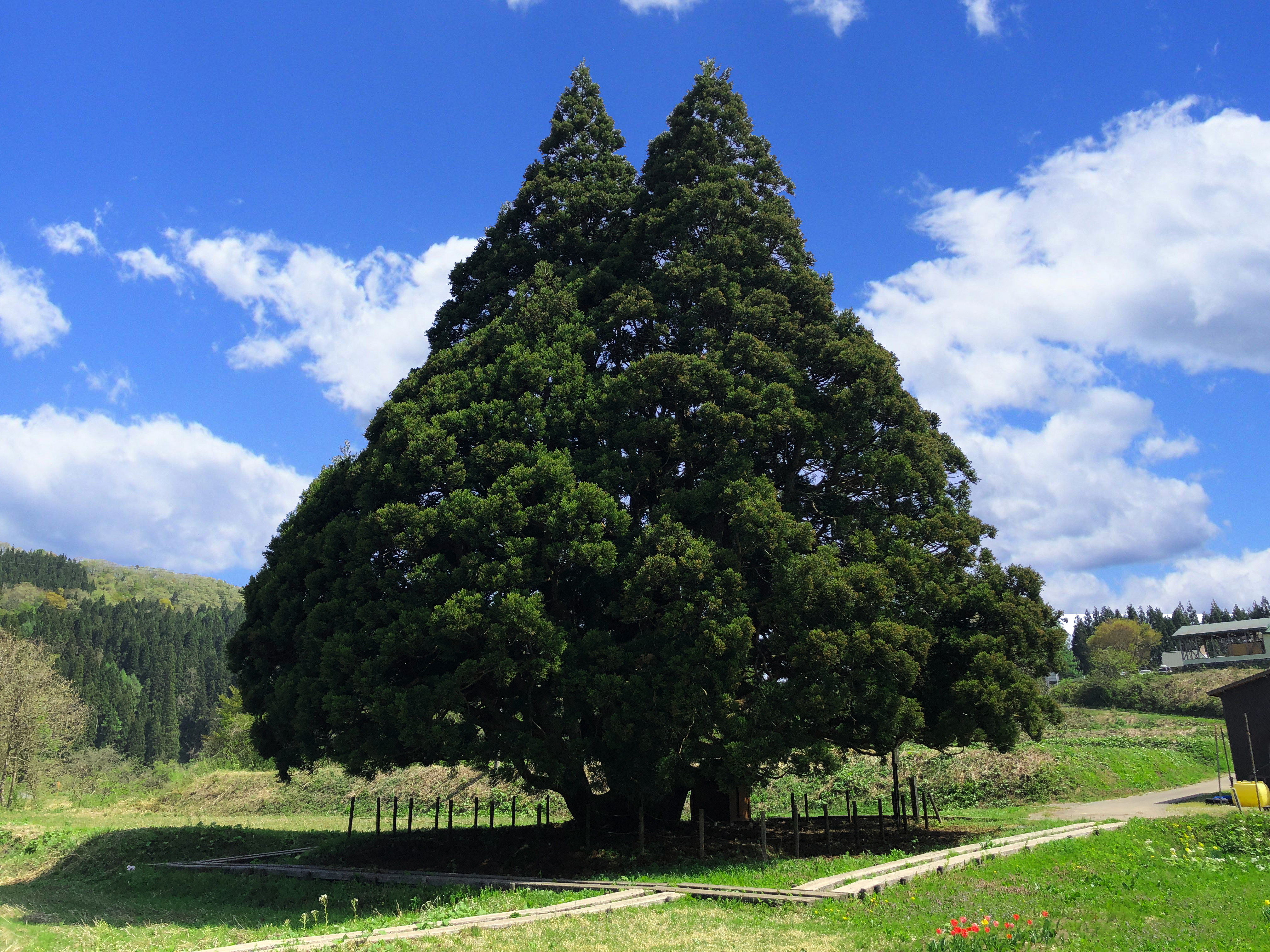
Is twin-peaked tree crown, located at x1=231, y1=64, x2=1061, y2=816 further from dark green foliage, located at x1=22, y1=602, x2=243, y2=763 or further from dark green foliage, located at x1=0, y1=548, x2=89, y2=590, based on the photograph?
dark green foliage, located at x1=0, y1=548, x2=89, y2=590

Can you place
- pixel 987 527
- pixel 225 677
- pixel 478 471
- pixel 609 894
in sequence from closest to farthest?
pixel 609 894 → pixel 478 471 → pixel 987 527 → pixel 225 677

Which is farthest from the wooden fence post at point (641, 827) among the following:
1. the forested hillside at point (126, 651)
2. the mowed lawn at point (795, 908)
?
the forested hillside at point (126, 651)

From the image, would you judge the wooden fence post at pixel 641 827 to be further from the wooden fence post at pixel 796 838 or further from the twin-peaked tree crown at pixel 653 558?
the wooden fence post at pixel 796 838

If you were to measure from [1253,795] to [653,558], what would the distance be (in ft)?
48.4

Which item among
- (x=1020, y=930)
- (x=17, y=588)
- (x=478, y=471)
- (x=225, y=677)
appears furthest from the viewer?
(x=17, y=588)

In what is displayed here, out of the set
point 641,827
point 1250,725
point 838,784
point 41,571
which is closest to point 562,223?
point 641,827

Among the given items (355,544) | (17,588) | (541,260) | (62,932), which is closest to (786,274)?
(541,260)

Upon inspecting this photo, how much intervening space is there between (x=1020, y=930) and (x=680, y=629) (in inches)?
294

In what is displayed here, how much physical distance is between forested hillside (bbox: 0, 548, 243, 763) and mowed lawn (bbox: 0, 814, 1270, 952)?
143ft

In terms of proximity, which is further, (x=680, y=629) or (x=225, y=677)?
(x=225, y=677)

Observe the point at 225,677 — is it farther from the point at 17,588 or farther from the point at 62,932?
the point at 62,932

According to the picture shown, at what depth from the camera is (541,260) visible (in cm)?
1964

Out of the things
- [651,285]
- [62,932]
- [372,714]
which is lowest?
[62,932]

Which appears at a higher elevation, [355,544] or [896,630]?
[355,544]
